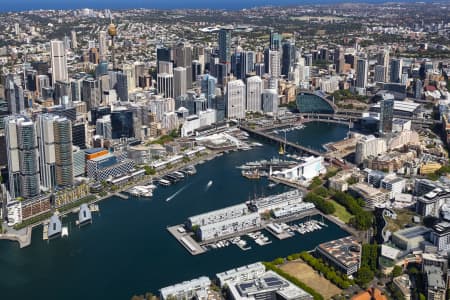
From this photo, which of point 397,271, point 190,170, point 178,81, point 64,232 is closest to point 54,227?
point 64,232

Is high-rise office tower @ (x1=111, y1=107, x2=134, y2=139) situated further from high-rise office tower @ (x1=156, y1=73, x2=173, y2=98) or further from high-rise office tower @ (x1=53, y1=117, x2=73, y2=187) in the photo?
high-rise office tower @ (x1=156, y1=73, x2=173, y2=98)

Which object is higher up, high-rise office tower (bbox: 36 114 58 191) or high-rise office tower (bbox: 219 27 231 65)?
high-rise office tower (bbox: 219 27 231 65)

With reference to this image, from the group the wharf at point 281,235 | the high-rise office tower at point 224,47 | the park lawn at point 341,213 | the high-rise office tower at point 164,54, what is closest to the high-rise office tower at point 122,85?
the high-rise office tower at point 164,54

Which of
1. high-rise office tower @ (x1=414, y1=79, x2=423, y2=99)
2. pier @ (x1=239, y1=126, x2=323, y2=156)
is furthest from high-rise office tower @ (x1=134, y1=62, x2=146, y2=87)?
high-rise office tower @ (x1=414, y1=79, x2=423, y2=99)

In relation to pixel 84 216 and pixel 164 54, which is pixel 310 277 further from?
pixel 164 54

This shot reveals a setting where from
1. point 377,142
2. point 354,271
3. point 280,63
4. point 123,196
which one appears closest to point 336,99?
point 280,63

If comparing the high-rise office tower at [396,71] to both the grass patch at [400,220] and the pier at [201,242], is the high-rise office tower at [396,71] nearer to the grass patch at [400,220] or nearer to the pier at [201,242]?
the grass patch at [400,220]
